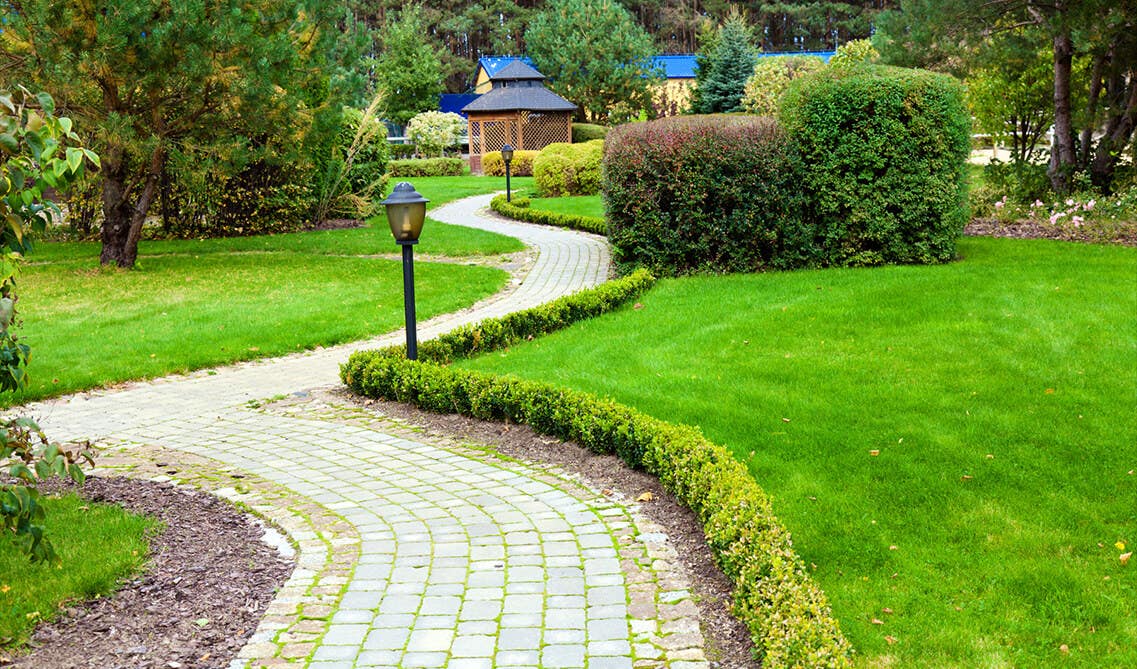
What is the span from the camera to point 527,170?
3588cm

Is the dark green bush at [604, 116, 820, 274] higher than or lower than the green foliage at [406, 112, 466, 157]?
lower

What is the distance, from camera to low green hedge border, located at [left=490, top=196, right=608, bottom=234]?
59.8ft

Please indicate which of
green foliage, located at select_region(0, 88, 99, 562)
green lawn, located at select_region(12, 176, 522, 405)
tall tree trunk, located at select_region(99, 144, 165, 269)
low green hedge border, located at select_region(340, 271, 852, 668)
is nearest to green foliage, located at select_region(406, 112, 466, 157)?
green lawn, located at select_region(12, 176, 522, 405)

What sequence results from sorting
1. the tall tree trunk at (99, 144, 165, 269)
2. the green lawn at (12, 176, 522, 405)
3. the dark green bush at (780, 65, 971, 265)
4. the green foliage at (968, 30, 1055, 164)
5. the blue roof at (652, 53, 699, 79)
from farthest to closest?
the blue roof at (652, 53, 699, 79)
the green foliage at (968, 30, 1055, 164)
the tall tree trunk at (99, 144, 165, 269)
the dark green bush at (780, 65, 971, 265)
the green lawn at (12, 176, 522, 405)

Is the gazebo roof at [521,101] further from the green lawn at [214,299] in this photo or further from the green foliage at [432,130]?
the green lawn at [214,299]

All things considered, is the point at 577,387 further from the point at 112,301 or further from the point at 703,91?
the point at 703,91

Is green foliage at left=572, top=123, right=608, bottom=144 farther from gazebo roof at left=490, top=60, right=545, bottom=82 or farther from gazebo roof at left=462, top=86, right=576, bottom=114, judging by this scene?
gazebo roof at left=490, top=60, right=545, bottom=82

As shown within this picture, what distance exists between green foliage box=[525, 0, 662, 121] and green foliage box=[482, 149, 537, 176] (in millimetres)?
9788

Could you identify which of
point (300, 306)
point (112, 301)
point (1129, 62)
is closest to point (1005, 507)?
point (300, 306)

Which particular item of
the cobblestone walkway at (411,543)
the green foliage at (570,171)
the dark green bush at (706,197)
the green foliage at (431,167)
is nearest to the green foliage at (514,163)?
the green foliage at (431,167)

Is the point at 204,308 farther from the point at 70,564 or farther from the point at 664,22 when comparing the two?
the point at 664,22

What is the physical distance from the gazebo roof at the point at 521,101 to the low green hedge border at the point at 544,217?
651 inches

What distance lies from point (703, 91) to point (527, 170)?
7.30 m

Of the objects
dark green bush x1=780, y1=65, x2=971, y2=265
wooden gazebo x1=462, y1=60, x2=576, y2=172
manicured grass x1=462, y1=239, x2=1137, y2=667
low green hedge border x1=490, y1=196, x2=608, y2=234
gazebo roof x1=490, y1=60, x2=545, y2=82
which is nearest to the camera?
manicured grass x1=462, y1=239, x2=1137, y2=667
